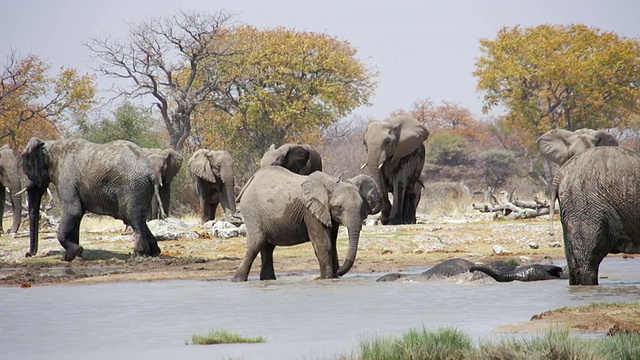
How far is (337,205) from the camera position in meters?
17.4

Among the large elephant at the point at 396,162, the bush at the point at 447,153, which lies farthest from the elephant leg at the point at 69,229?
the bush at the point at 447,153

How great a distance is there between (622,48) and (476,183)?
13924 mm

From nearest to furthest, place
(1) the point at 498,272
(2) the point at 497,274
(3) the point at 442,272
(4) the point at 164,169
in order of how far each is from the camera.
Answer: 1. (2) the point at 497,274
2. (1) the point at 498,272
3. (3) the point at 442,272
4. (4) the point at 164,169

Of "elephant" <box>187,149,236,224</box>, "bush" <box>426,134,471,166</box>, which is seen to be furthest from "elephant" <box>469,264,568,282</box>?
"bush" <box>426,134,471,166</box>

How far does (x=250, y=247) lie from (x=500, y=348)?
990 cm

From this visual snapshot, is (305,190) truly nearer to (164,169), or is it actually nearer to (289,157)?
(289,157)

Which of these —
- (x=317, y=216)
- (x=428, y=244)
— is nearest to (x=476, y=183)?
(x=428, y=244)

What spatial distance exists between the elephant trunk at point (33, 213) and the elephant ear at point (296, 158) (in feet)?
16.5

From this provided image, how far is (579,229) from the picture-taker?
47.4ft

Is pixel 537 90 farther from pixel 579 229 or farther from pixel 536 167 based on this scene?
pixel 579 229

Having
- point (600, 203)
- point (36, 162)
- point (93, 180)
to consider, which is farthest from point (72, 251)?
point (600, 203)

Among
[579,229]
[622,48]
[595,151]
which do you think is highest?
[622,48]

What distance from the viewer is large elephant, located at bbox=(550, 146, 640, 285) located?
14164mm

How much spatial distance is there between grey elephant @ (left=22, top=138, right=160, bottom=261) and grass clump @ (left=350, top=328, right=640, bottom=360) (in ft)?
42.6
